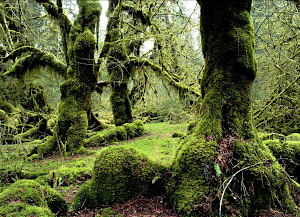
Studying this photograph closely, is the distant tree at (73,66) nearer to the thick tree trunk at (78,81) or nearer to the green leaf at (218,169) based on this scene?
the thick tree trunk at (78,81)

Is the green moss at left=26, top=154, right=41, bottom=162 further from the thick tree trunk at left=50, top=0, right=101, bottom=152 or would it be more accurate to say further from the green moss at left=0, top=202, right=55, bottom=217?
the green moss at left=0, top=202, right=55, bottom=217

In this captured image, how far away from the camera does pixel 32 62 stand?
8891 millimetres

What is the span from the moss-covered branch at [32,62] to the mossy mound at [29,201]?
7013 millimetres

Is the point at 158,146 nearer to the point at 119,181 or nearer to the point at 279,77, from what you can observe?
the point at 279,77

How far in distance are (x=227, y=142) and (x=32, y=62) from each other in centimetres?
877

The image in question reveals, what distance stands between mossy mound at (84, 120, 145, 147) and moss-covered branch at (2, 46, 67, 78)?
3360 millimetres

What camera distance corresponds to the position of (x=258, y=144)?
360cm

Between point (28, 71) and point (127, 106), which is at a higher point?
point (28, 71)

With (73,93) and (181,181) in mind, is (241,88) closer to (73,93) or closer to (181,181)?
(181,181)

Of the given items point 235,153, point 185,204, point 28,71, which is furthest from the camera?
point 28,71

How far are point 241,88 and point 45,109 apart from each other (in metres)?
13.2

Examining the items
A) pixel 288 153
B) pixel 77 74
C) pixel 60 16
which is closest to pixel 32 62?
pixel 77 74

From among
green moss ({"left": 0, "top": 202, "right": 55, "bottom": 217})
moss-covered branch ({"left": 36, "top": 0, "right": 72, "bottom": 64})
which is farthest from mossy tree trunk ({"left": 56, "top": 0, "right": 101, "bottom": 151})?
green moss ({"left": 0, "top": 202, "right": 55, "bottom": 217})

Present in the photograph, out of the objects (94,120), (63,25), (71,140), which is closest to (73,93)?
(71,140)
